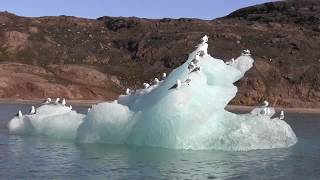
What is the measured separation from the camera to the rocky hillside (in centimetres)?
10969

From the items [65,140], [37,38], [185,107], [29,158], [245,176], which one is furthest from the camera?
[37,38]

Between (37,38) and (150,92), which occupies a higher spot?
(37,38)

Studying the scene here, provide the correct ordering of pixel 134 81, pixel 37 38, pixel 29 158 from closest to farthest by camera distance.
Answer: pixel 29 158 → pixel 134 81 → pixel 37 38

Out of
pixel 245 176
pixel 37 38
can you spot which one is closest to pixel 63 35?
pixel 37 38

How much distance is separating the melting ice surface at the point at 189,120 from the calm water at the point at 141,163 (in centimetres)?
65

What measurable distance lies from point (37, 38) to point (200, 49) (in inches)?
4100

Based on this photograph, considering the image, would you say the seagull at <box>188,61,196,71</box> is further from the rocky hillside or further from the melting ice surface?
the rocky hillside

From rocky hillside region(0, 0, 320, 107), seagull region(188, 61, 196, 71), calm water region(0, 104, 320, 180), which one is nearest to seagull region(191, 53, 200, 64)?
seagull region(188, 61, 196, 71)

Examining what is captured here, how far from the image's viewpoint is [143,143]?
30062 mm

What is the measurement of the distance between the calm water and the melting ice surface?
25.5 inches

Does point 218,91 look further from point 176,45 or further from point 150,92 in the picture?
point 176,45

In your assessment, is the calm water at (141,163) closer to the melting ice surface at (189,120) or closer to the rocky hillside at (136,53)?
the melting ice surface at (189,120)

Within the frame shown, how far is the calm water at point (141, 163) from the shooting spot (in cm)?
2292

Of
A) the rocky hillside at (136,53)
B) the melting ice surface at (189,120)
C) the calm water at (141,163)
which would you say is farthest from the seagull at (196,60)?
the rocky hillside at (136,53)
